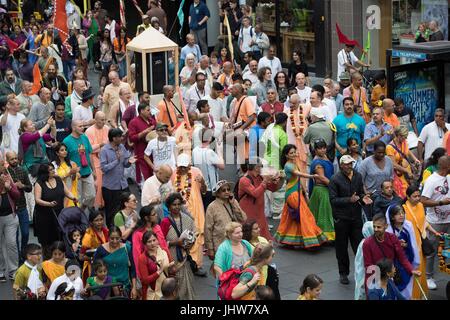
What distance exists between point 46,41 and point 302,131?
1061 centimetres

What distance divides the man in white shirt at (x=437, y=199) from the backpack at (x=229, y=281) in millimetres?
3720

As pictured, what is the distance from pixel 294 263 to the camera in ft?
49.6

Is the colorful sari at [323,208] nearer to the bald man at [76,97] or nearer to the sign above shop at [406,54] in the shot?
the sign above shop at [406,54]

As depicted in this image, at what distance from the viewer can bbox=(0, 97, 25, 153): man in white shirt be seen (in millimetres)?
17422

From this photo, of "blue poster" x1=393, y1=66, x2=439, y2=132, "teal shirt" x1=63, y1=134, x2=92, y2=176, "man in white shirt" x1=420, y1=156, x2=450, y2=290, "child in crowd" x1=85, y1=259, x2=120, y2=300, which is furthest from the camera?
"blue poster" x1=393, y1=66, x2=439, y2=132

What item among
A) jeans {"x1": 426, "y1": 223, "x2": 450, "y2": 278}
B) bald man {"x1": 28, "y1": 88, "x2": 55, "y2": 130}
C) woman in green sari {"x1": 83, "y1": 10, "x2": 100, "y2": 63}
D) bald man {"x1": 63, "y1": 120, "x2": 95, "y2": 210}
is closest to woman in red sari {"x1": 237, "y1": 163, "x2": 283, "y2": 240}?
jeans {"x1": 426, "y1": 223, "x2": 450, "y2": 278}

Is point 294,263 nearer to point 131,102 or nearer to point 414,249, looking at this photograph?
point 414,249

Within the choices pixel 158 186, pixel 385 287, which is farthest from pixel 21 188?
pixel 385 287

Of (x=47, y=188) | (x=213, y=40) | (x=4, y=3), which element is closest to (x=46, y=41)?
(x=213, y=40)

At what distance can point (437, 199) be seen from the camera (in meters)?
14.1

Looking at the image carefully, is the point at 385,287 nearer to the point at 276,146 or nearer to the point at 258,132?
the point at 276,146

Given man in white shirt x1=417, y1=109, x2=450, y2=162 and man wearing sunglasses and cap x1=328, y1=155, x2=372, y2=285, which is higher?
man in white shirt x1=417, y1=109, x2=450, y2=162

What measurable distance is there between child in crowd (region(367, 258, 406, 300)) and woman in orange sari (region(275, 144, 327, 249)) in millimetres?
3650

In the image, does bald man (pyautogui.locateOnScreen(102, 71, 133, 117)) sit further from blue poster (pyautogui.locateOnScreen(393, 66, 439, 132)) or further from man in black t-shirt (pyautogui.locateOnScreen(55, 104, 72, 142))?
blue poster (pyautogui.locateOnScreen(393, 66, 439, 132))
